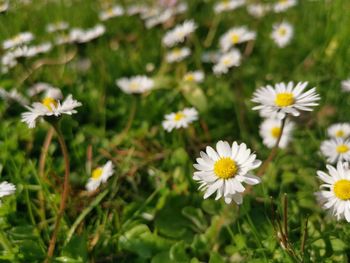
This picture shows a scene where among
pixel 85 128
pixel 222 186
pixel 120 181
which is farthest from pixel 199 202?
pixel 85 128

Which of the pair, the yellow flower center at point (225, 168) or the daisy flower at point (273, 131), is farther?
the daisy flower at point (273, 131)

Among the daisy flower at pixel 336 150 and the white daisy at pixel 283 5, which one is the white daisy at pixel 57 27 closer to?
the white daisy at pixel 283 5

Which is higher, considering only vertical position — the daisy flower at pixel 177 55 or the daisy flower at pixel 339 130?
the daisy flower at pixel 177 55

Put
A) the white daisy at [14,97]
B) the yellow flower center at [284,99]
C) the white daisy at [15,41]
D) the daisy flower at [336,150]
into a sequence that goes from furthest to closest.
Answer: the white daisy at [15,41] < the white daisy at [14,97] < the daisy flower at [336,150] < the yellow flower center at [284,99]

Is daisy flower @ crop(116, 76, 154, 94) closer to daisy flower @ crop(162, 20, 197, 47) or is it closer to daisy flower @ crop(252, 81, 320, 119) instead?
daisy flower @ crop(162, 20, 197, 47)

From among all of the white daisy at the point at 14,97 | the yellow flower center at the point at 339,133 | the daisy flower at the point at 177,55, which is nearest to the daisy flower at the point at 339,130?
the yellow flower center at the point at 339,133

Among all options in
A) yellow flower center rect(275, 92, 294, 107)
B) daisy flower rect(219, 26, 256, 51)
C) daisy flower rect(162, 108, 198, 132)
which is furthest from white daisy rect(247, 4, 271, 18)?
yellow flower center rect(275, 92, 294, 107)

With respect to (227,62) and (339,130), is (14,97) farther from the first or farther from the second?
(339,130)

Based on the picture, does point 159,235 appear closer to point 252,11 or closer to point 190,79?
point 190,79
